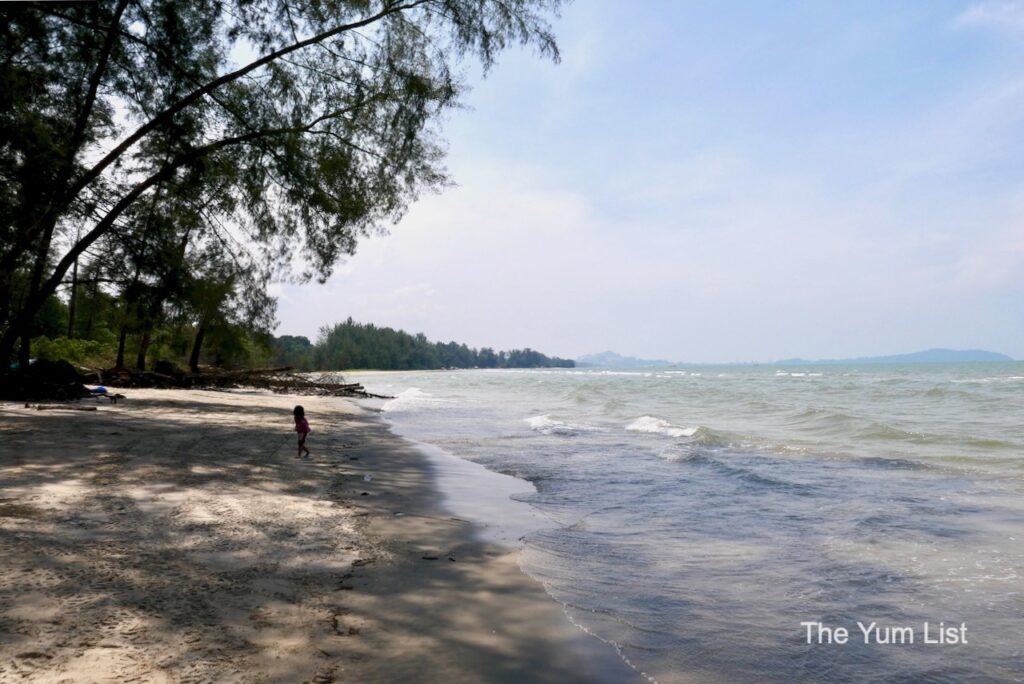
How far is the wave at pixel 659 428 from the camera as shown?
51.9ft

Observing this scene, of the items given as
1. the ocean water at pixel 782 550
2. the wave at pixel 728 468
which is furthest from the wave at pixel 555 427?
the wave at pixel 728 468

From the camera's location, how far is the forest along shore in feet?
9.67

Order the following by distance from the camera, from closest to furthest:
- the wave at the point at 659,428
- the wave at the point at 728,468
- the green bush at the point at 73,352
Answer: the wave at the point at 728,468 < the wave at the point at 659,428 < the green bush at the point at 73,352

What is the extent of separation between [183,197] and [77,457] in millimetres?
9037

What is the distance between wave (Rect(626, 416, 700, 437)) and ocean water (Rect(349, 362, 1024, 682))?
1.58m

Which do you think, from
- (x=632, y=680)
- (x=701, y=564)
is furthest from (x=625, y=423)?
(x=632, y=680)

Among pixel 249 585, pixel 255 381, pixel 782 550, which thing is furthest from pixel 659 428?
pixel 255 381

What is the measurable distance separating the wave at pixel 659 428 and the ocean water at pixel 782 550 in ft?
5.18

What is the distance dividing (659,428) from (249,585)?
14.3 meters

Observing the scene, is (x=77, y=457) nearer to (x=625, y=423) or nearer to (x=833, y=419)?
(x=625, y=423)

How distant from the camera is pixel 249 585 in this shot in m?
3.93

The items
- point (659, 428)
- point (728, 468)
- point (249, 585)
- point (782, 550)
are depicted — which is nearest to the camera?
point (249, 585)

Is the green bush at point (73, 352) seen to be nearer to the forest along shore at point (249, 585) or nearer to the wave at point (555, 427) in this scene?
the wave at point (555, 427)

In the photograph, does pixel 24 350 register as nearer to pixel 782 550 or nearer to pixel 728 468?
pixel 728 468
